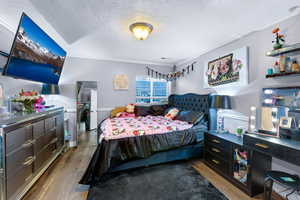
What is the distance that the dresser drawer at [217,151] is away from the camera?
211 cm

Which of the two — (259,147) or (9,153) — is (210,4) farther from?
(9,153)

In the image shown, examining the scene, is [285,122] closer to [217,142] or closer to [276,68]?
[276,68]

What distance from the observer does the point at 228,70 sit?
8.70 feet

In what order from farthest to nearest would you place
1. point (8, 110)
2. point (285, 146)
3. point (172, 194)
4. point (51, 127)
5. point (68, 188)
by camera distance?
point (51, 127)
point (8, 110)
point (68, 188)
point (172, 194)
point (285, 146)

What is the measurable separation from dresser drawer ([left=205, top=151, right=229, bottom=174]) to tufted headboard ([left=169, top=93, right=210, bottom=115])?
939 mm

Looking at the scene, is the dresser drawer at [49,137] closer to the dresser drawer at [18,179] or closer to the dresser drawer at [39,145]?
the dresser drawer at [39,145]

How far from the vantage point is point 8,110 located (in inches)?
79.6

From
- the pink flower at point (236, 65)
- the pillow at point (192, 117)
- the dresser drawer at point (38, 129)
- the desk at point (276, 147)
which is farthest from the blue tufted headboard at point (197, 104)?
the dresser drawer at point (38, 129)

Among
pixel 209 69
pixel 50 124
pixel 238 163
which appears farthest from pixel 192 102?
pixel 50 124

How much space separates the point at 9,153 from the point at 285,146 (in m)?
3.03

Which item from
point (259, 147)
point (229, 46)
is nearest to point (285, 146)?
point (259, 147)

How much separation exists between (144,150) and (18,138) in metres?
1.72

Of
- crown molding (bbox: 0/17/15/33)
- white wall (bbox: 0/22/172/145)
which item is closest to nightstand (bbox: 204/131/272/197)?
white wall (bbox: 0/22/172/145)

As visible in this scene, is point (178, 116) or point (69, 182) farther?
point (178, 116)
